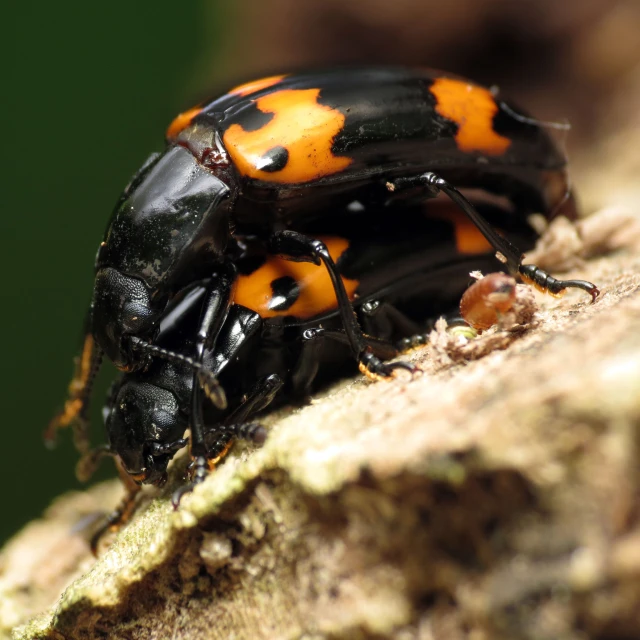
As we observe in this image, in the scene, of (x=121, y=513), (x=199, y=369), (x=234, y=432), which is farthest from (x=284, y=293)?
(x=121, y=513)

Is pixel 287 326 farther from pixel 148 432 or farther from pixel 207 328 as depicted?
pixel 148 432

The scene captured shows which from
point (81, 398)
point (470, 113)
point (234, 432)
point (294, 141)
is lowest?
point (81, 398)

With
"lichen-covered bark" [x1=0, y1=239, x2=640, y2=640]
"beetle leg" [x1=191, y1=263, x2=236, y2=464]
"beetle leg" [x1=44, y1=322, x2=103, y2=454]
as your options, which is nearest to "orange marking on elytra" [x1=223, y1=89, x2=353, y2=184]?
"beetle leg" [x1=191, y1=263, x2=236, y2=464]

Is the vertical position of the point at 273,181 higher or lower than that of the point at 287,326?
higher

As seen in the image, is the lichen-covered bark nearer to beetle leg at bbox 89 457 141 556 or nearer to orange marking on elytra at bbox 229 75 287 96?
beetle leg at bbox 89 457 141 556

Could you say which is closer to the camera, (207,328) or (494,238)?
(207,328)

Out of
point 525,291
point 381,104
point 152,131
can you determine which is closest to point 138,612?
point 525,291
